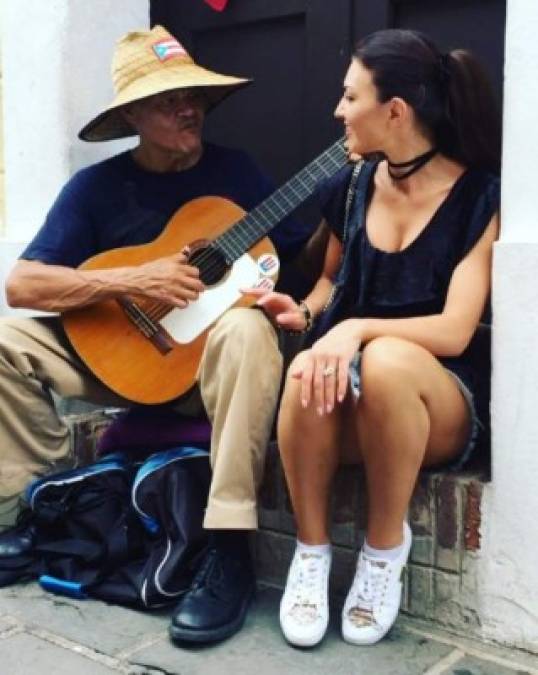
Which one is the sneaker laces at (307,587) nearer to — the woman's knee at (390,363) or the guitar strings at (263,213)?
the woman's knee at (390,363)

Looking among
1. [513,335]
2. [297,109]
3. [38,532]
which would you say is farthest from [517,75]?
[38,532]

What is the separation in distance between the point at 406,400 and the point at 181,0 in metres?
2.00

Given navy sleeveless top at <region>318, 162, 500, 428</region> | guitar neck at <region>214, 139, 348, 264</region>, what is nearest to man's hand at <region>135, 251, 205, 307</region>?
guitar neck at <region>214, 139, 348, 264</region>

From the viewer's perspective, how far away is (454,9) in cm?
270

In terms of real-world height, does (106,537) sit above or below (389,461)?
below

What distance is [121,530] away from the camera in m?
2.48

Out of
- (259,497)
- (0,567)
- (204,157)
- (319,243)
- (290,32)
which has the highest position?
(290,32)

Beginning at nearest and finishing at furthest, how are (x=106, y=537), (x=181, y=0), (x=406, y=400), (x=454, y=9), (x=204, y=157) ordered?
(x=406, y=400) → (x=106, y=537) → (x=454, y=9) → (x=204, y=157) → (x=181, y=0)

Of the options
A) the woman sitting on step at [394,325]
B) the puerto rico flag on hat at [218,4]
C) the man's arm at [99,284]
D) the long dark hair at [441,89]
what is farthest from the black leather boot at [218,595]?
the puerto rico flag on hat at [218,4]

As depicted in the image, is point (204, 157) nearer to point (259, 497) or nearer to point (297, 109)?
point (297, 109)

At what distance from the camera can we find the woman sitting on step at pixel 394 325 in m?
2.02

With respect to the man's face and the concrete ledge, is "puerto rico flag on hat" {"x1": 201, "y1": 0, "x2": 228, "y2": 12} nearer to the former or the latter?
the man's face

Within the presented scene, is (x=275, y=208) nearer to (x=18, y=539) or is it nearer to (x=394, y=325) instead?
(x=394, y=325)

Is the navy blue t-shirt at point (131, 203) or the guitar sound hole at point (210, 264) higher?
the navy blue t-shirt at point (131, 203)
